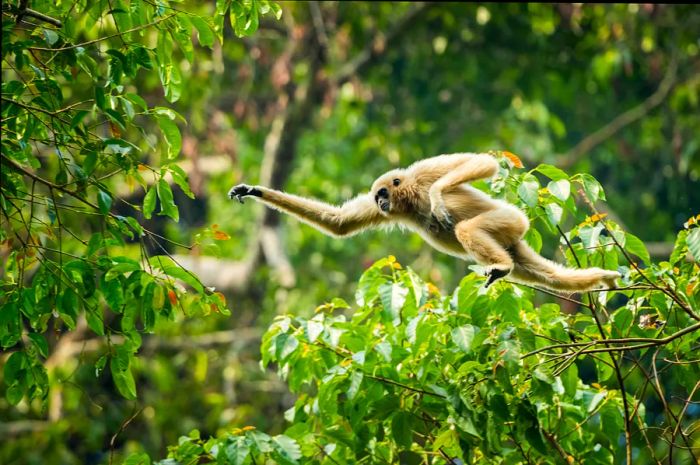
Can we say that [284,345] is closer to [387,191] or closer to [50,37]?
[387,191]

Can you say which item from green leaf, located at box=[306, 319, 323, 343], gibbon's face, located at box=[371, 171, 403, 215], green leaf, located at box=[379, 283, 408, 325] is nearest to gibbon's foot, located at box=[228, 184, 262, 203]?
gibbon's face, located at box=[371, 171, 403, 215]

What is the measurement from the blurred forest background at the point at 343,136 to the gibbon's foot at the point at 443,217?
187 inches

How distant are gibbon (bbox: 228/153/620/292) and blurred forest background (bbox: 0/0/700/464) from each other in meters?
3.92

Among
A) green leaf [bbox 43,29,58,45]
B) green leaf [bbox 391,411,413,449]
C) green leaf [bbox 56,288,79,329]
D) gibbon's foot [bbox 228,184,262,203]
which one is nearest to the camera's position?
green leaf [bbox 43,29,58,45]

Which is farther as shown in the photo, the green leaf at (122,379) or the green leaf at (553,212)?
the green leaf at (553,212)

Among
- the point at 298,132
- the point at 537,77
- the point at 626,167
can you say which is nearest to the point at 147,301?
the point at 298,132

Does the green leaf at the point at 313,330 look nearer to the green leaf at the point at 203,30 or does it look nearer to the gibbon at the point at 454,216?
the gibbon at the point at 454,216

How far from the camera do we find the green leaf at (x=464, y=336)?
389cm

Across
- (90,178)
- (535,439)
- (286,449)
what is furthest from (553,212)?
(90,178)

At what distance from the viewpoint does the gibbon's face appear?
540 cm

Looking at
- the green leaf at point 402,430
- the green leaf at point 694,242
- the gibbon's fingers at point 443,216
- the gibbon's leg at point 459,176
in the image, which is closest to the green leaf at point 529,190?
the gibbon's leg at point 459,176

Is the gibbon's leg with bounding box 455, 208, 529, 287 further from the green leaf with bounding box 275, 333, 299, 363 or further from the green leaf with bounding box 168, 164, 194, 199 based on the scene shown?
the green leaf with bounding box 168, 164, 194, 199

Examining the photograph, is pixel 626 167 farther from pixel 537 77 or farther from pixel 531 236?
pixel 531 236

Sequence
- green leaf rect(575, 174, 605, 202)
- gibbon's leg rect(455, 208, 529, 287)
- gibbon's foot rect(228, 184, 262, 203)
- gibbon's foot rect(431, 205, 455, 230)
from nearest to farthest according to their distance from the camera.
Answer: green leaf rect(575, 174, 605, 202), gibbon's leg rect(455, 208, 529, 287), gibbon's foot rect(431, 205, 455, 230), gibbon's foot rect(228, 184, 262, 203)
